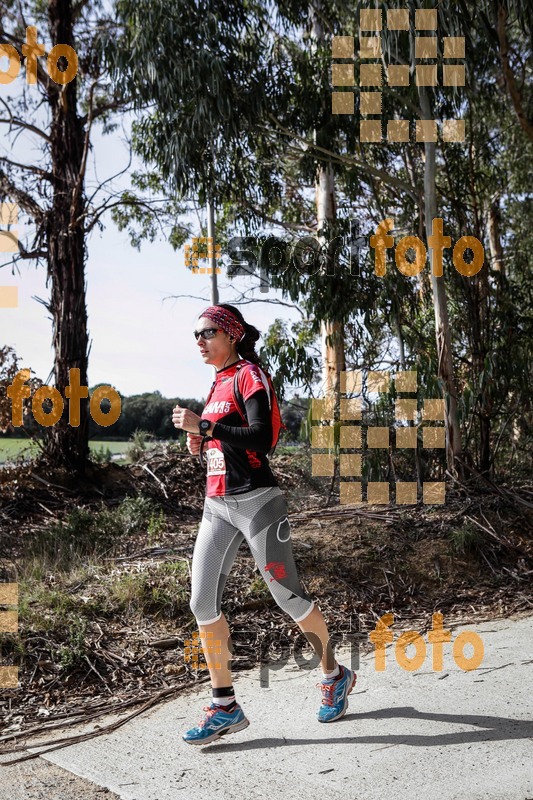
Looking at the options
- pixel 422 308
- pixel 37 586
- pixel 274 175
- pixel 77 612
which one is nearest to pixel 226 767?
pixel 77 612

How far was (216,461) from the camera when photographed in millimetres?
3908

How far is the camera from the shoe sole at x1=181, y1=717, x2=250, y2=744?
12.3ft

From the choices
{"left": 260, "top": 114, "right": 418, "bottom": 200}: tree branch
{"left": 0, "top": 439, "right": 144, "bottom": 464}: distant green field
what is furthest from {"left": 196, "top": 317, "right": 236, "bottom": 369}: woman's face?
{"left": 0, "top": 439, "right": 144, "bottom": 464}: distant green field

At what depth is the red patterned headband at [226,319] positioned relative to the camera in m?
4.00

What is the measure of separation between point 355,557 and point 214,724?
2.96 metres

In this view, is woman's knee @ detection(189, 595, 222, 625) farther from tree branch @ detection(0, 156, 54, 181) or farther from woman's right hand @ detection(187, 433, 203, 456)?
tree branch @ detection(0, 156, 54, 181)

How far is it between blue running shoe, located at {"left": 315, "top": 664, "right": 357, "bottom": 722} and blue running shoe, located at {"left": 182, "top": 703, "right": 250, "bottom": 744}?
15.5 inches

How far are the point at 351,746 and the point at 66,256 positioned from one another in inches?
328

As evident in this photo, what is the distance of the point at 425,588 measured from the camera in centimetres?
644

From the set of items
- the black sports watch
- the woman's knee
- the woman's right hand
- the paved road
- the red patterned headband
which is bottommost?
the paved road

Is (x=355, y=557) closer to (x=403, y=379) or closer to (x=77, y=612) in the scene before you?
(x=77, y=612)

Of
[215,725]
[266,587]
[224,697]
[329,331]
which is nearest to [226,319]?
[224,697]

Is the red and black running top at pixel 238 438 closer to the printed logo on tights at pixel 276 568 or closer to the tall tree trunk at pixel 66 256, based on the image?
the printed logo on tights at pixel 276 568

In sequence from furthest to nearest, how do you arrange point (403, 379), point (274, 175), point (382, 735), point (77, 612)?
point (274, 175) → point (403, 379) → point (77, 612) → point (382, 735)
